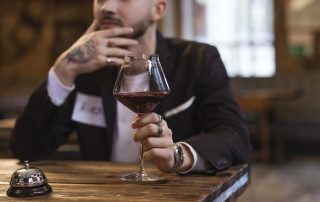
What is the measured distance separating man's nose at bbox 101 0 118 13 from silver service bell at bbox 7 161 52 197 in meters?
0.80

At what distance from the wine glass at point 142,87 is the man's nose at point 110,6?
0.58m

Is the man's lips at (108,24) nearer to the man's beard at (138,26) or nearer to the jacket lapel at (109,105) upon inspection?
the man's beard at (138,26)

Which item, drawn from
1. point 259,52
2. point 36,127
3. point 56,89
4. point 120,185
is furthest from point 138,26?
point 259,52

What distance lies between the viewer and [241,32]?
25.4 ft

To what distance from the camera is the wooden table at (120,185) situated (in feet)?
3.89

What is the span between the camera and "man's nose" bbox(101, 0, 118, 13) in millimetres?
1899

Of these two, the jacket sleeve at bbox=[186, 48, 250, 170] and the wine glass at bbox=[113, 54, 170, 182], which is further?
the jacket sleeve at bbox=[186, 48, 250, 170]

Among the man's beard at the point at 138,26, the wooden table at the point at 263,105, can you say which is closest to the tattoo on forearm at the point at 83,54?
the man's beard at the point at 138,26

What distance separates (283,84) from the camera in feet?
24.7

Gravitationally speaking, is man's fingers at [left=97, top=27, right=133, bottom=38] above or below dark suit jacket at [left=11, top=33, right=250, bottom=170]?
above

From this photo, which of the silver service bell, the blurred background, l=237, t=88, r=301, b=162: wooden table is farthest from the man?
l=237, t=88, r=301, b=162: wooden table

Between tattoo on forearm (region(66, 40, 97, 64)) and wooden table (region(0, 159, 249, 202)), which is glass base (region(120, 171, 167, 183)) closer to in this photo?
wooden table (region(0, 159, 249, 202))

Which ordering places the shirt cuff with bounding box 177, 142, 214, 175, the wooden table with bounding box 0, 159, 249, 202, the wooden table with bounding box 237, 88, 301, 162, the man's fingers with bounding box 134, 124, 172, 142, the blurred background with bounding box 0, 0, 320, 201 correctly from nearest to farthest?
the wooden table with bounding box 0, 159, 249, 202 < the man's fingers with bounding box 134, 124, 172, 142 < the shirt cuff with bounding box 177, 142, 214, 175 < the wooden table with bounding box 237, 88, 301, 162 < the blurred background with bounding box 0, 0, 320, 201

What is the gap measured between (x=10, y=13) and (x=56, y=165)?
7.85 metres
